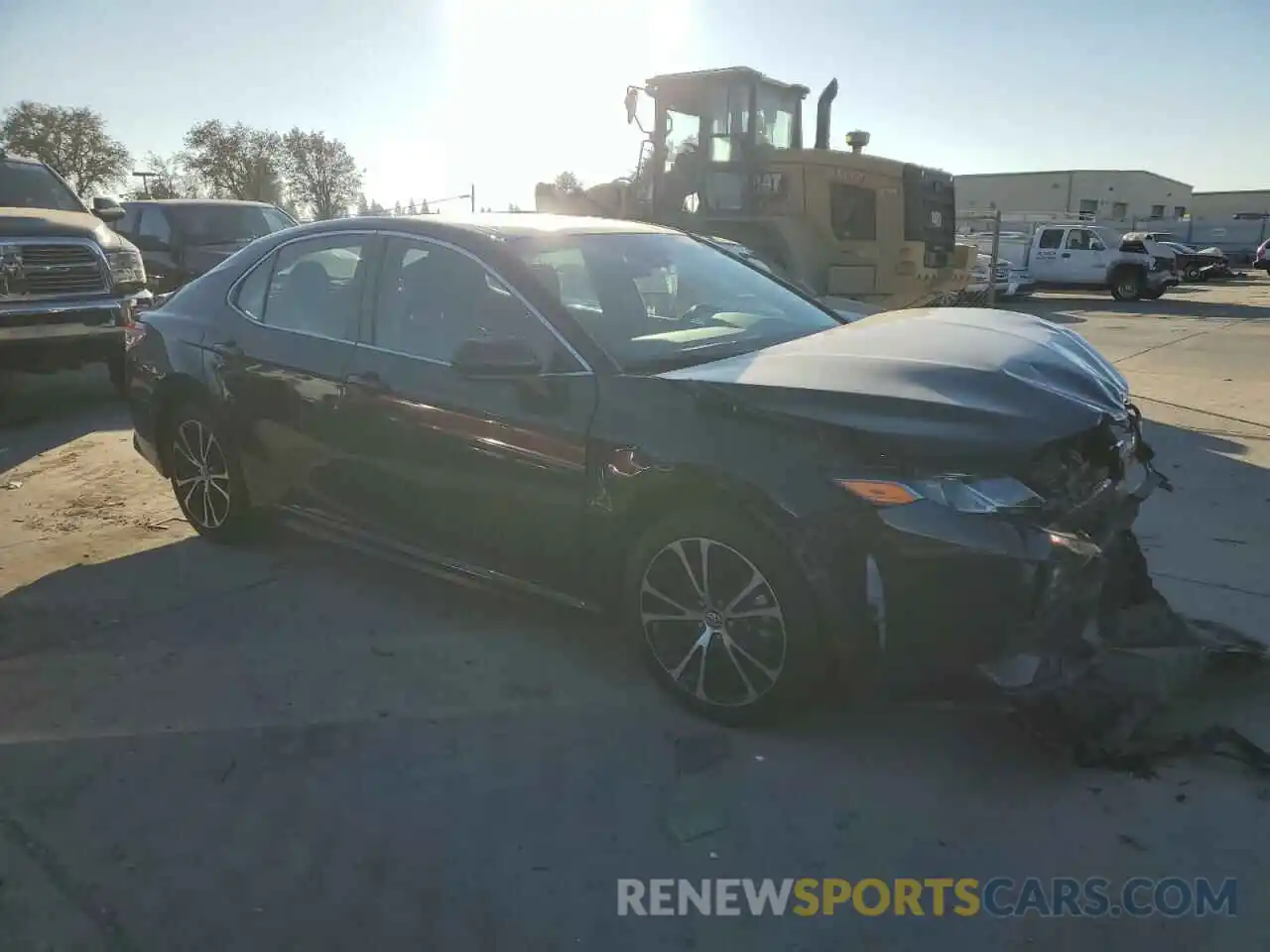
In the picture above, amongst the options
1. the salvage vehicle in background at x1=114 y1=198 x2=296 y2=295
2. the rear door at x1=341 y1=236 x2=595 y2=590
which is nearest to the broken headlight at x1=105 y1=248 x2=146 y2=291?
the salvage vehicle in background at x1=114 y1=198 x2=296 y2=295

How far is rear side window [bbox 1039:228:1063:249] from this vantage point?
24.2 metres

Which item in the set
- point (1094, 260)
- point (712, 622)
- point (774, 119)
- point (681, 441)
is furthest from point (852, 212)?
point (1094, 260)

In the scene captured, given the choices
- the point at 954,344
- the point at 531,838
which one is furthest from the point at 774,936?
the point at 954,344

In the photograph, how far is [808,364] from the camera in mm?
3162

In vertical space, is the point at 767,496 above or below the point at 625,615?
above

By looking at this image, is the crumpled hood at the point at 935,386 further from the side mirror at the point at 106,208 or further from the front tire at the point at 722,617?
the side mirror at the point at 106,208

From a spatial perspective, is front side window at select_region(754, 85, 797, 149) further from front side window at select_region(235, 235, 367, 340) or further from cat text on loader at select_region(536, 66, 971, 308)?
front side window at select_region(235, 235, 367, 340)

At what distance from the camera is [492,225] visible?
12.7 feet

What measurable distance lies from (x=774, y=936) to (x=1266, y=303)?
24977mm

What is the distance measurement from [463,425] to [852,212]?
8.54 m

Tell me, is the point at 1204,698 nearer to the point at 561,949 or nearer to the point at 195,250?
the point at 561,949

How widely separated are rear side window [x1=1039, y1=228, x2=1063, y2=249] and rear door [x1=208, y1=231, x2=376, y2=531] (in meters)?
23.9

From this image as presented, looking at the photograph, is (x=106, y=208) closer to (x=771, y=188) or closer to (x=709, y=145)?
(x=709, y=145)

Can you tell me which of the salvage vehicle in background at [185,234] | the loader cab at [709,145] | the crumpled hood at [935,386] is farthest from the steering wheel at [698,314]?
the salvage vehicle in background at [185,234]
